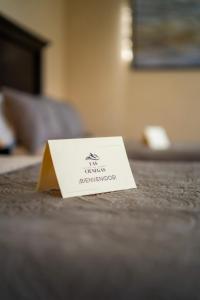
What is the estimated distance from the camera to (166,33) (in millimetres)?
3367

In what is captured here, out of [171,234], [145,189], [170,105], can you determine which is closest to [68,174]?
[145,189]

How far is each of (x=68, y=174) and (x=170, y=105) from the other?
2.71 metres

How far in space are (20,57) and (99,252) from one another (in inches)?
88.3

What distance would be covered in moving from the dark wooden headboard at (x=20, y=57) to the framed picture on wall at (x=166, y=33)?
3.31ft

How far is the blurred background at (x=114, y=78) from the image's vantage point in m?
3.37

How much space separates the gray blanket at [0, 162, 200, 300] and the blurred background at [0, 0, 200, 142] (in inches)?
106

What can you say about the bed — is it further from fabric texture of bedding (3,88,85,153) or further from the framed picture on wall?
the framed picture on wall

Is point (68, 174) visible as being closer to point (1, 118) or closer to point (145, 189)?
point (145, 189)

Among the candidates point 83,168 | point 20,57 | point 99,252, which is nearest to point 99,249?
point 99,252

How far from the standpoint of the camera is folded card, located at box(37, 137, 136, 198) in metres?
0.85

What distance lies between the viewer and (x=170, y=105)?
3.41 m

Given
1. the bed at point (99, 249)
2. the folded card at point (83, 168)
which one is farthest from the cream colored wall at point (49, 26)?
the bed at point (99, 249)

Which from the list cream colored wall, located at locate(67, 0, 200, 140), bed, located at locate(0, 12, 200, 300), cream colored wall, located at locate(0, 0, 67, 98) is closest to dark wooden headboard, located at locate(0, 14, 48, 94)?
cream colored wall, located at locate(0, 0, 67, 98)

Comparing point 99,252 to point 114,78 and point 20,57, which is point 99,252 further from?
point 114,78
